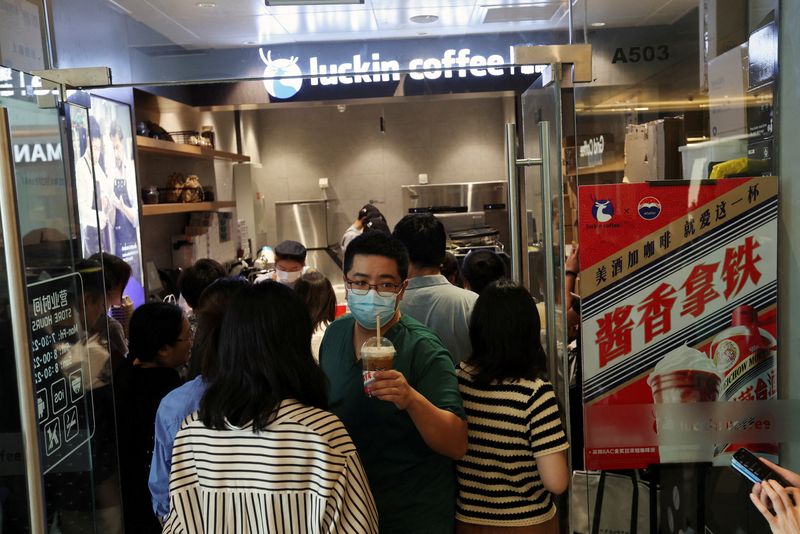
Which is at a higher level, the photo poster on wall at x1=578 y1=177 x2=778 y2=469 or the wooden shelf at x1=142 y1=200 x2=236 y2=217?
the wooden shelf at x1=142 y1=200 x2=236 y2=217

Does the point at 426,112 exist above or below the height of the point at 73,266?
above

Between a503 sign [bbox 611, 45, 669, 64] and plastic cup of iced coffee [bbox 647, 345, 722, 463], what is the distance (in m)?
0.98

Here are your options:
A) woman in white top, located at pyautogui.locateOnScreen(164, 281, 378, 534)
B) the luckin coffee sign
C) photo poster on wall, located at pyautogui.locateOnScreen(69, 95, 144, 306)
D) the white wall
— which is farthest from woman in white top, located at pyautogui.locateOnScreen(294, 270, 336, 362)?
the white wall

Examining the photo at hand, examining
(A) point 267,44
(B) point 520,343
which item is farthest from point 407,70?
(B) point 520,343

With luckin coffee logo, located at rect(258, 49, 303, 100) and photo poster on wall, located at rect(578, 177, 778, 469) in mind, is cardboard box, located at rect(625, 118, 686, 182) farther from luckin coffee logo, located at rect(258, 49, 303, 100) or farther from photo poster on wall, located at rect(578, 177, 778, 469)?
luckin coffee logo, located at rect(258, 49, 303, 100)

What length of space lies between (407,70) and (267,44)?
492 millimetres

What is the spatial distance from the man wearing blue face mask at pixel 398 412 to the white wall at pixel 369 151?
854cm

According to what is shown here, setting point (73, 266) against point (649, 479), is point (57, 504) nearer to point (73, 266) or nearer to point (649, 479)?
point (73, 266)

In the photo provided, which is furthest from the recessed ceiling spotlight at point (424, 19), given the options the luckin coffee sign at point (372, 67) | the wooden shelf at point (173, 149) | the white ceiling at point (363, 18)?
the wooden shelf at point (173, 149)

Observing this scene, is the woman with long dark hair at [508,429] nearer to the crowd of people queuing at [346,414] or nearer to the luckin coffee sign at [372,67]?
the crowd of people queuing at [346,414]

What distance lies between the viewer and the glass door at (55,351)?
2287mm

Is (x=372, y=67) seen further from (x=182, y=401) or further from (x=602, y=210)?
(x=182, y=401)

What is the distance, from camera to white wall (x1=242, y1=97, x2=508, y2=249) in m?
10.6

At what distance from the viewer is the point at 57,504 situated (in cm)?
252
